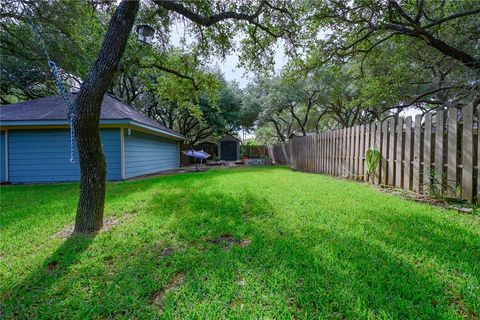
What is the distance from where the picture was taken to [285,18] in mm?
5539

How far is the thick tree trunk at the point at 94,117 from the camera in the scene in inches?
101

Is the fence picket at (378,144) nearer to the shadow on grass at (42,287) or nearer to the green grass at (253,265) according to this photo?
the green grass at (253,265)

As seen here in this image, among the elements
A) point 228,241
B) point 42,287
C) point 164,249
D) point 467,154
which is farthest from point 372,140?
point 42,287

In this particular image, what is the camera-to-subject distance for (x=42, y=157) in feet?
24.8

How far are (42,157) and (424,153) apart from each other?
1057 centimetres

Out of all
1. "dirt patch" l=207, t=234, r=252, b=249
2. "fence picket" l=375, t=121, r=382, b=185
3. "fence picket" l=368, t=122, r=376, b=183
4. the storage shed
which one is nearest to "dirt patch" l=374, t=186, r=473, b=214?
"fence picket" l=375, t=121, r=382, b=185

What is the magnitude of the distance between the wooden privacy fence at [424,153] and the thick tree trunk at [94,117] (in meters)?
4.89

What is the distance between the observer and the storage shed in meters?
19.3

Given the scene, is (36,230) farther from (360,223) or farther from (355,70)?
(355,70)

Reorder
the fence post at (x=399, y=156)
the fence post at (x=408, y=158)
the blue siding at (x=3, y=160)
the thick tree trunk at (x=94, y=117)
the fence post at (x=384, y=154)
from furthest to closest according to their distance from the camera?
the blue siding at (x=3, y=160) < the fence post at (x=384, y=154) < the fence post at (x=399, y=156) < the fence post at (x=408, y=158) < the thick tree trunk at (x=94, y=117)

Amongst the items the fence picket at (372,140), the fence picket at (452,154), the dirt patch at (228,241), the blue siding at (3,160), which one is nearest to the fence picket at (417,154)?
the fence picket at (452,154)

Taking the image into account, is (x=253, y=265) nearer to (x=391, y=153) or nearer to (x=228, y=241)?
Result: (x=228, y=241)

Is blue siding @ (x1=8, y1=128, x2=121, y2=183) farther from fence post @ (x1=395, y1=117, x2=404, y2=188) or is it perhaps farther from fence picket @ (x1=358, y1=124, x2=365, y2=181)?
fence post @ (x1=395, y1=117, x2=404, y2=188)

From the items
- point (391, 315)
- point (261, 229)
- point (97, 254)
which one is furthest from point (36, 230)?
point (391, 315)
